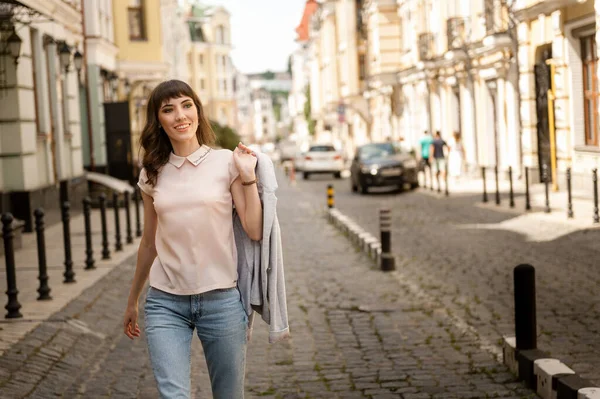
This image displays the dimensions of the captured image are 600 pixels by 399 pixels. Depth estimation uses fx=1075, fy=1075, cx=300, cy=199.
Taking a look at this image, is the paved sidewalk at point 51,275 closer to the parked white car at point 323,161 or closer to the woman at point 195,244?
the woman at point 195,244

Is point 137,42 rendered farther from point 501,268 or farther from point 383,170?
point 501,268

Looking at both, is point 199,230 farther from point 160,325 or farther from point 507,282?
point 507,282

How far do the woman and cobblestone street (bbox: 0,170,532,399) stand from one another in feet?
8.42

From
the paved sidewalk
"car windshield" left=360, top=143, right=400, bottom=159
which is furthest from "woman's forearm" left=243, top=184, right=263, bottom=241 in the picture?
"car windshield" left=360, top=143, right=400, bottom=159

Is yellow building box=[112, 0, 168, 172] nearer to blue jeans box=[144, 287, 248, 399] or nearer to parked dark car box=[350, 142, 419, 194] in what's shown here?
parked dark car box=[350, 142, 419, 194]

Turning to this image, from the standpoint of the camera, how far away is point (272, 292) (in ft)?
13.9

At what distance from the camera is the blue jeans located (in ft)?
13.5

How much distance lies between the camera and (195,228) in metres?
4.18

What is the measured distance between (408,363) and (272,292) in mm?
3448

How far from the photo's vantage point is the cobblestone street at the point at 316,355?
6.85 m

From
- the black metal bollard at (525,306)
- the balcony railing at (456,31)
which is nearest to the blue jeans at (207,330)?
the black metal bollard at (525,306)

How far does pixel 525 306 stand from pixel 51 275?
7225 mm

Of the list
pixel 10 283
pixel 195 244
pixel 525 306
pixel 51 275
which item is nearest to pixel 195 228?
pixel 195 244

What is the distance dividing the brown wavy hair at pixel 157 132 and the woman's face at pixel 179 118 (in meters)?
0.02
